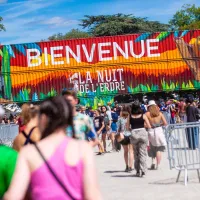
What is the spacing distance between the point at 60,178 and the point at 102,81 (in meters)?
44.5

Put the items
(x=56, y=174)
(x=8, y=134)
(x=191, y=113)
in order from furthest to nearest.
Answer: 1. (x=8, y=134)
2. (x=191, y=113)
3. (x=56, y=174)

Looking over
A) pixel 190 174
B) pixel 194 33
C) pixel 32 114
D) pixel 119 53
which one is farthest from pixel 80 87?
pixel 32 114

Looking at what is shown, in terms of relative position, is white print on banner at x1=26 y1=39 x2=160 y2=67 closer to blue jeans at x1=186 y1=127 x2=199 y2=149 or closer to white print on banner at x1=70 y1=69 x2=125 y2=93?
white print on banner at x1=70 y1=69 x2=125 y2=93

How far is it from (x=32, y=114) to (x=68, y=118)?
2.43 metres

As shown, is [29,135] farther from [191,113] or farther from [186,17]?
[186,17]

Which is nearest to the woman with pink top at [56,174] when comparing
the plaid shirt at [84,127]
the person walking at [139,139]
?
the plaid shirt at [84,127]

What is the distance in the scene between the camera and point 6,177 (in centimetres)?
432

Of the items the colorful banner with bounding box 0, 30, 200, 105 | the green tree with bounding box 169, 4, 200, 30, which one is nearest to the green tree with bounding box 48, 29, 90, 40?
the green tree with bounding box 169, 4, 200, 30

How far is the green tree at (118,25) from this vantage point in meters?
83.2

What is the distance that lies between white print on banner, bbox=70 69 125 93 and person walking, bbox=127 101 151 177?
34745 millimetres

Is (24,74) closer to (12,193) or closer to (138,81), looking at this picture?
(138,81)

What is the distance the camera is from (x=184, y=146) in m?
11.2

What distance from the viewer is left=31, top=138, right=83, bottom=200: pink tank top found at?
12.0 feet

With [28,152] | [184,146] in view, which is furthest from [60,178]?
A: [184,146]
